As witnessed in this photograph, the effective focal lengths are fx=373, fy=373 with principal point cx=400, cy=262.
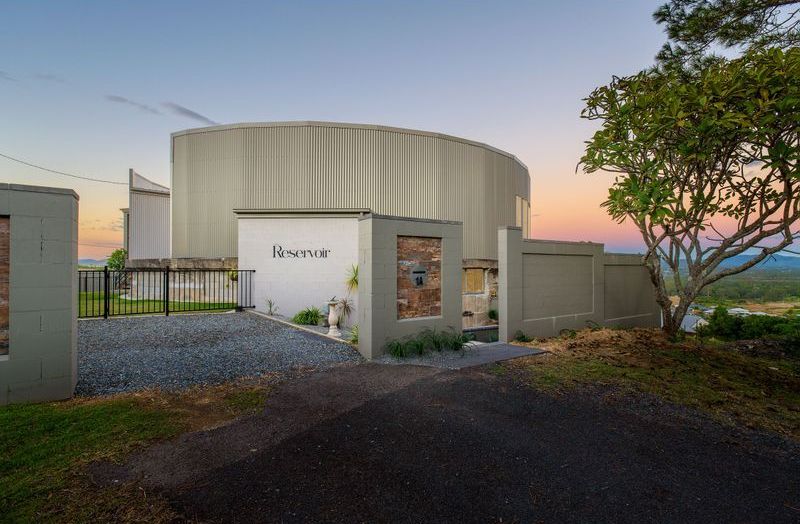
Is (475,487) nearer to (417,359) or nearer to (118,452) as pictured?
(118,452)

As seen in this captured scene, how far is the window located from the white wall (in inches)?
235

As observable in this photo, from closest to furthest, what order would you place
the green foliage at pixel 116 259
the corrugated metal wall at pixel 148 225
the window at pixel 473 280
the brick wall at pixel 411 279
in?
the brick wall at pixel 411 279, the window at pixel 473 280, the corrugated metal wall at pixel 148 225, the green foliage at pixel 116 259

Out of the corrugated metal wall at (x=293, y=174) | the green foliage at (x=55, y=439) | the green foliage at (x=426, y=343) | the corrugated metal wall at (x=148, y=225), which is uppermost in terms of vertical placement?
the corrugated metal wall at (x=293, y=174)

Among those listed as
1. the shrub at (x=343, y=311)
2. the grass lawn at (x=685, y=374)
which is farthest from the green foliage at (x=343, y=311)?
the grass lawn at (x=685, y=374)

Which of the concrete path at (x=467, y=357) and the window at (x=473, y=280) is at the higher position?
the window at (x=473, y=280)

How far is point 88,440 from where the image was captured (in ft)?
12.2

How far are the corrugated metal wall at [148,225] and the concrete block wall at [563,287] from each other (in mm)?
19719

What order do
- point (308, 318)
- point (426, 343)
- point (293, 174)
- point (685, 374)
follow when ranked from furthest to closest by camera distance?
point (293, 174) → point (308, 318) → point (426, 343) → point (685, 374)

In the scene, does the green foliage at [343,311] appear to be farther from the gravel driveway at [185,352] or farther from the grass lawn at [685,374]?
the grass lawn at [685,374]

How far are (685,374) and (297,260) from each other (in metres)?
11.5

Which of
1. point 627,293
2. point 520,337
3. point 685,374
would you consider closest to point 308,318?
point 520,337

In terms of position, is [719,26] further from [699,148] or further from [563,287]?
[563,287]

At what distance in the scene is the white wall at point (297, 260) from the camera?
13.6 meters

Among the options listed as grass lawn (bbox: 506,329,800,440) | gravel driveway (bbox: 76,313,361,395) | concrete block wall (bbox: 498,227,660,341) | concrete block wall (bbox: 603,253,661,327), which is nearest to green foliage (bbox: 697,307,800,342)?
concrete block wall (bbox: 603,253,661,327)
